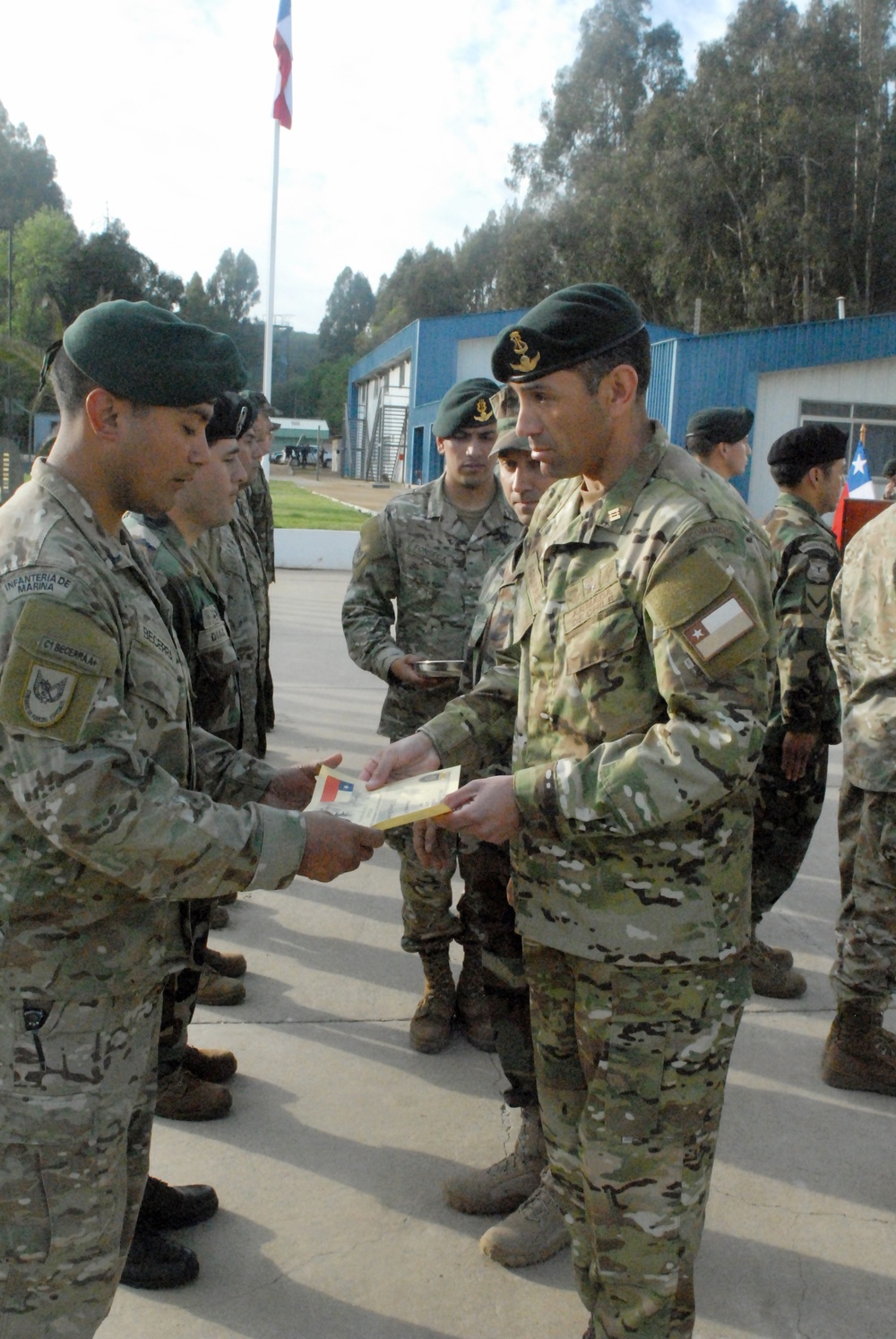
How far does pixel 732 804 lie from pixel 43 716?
Result: 4.06 ft

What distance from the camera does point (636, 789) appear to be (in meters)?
1.92

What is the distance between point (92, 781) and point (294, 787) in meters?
0.87

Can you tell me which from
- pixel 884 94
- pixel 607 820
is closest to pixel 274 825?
pixel 607 820

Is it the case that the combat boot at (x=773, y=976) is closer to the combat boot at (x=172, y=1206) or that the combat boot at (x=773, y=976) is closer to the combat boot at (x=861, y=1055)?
the combat boot at (x=861, y=1055)

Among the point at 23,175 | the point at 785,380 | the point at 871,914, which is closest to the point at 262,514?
the point at 871,914

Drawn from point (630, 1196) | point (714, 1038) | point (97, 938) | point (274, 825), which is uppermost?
point (274, 825)

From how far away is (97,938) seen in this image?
6.46ft

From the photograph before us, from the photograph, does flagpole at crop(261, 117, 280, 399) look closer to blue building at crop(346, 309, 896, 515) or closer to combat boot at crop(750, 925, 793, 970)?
blue building at crop(346, 309, 896, 515)

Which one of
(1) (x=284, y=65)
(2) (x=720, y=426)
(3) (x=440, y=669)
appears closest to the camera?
(3) (x=440, y=669)

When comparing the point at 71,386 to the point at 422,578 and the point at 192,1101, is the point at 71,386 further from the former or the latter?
the point at 422,578

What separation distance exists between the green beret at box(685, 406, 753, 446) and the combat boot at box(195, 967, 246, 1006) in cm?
293

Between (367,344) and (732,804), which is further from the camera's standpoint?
(367,344)

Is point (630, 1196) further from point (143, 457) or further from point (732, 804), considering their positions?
point (143, 457)

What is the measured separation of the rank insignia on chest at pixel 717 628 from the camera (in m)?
1.91
